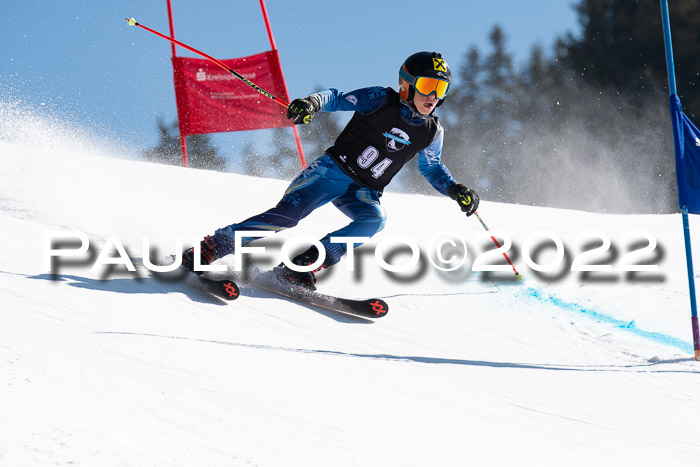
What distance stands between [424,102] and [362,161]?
1.57 feet

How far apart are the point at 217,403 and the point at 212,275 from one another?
80.3 inches

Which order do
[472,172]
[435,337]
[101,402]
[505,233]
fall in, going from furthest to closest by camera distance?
1. [472,172]
2. [505,233]
3. [435,337]
4. [101,402]

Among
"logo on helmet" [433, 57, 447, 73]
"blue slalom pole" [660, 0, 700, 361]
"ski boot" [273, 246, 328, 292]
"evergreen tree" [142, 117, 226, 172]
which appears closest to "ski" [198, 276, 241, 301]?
"ski boot" [273, 246, 328, 292]

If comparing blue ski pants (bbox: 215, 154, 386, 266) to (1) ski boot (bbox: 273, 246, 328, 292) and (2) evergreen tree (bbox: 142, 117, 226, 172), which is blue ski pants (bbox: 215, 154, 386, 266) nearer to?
(1) ski boot (bbox: 273, 246, 328, 292)

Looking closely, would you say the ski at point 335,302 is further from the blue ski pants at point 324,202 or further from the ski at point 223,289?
the ski at point 223,289

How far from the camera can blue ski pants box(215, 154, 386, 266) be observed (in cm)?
395

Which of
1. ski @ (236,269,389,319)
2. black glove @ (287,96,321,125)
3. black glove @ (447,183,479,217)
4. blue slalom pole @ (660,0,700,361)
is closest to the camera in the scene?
black glove @ (287,96,321,125)

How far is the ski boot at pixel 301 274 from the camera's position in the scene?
159 inches

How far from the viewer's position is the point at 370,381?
272 centimetres

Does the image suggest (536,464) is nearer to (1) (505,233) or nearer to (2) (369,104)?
(2) (369,104)

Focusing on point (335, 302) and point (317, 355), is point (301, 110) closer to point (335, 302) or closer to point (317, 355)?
point (335, 302)

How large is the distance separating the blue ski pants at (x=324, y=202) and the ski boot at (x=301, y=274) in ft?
0.30

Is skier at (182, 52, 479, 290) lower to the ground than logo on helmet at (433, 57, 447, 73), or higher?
lower

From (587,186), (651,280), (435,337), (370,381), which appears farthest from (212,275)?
(587,186)
